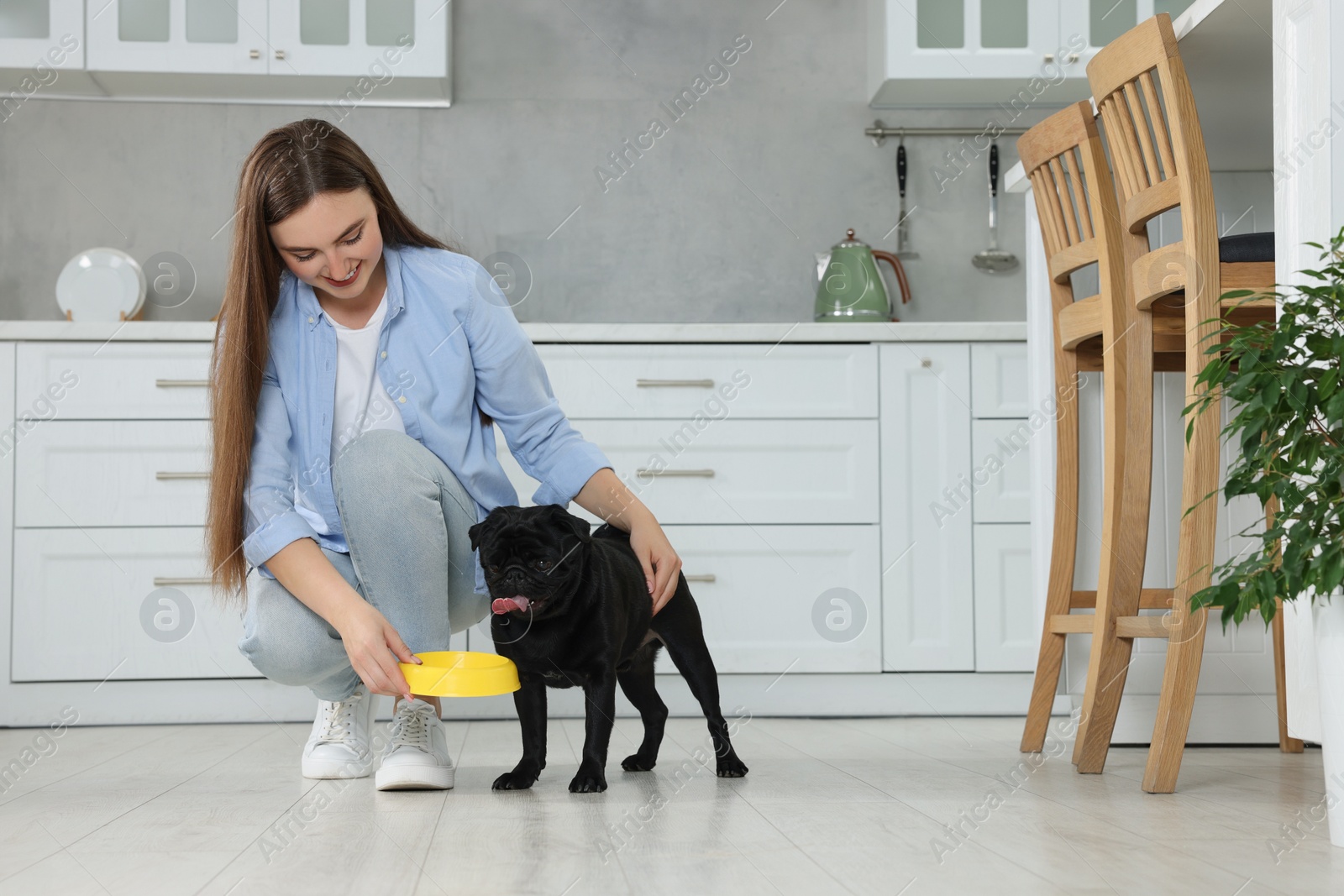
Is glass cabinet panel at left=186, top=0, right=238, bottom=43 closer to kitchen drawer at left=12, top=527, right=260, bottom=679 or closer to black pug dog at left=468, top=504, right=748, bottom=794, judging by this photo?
kitchen drawer at left=12, top=527, right=260, bottom=679

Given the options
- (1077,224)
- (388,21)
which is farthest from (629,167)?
(1077,224)

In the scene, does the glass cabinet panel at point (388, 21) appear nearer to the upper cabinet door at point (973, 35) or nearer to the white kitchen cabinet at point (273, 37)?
the white kitchen cabinet at point (273, 37)

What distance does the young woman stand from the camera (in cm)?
148

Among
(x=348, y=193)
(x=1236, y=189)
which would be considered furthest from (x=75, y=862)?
(x=1236, y=189)

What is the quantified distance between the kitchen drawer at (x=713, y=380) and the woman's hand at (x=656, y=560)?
101cm

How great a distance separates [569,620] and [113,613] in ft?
4.79

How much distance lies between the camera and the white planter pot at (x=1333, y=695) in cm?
115

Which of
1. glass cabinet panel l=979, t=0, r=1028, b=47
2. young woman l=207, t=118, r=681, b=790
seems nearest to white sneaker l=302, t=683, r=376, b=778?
young woman l=207, t=118, r=681, b=790

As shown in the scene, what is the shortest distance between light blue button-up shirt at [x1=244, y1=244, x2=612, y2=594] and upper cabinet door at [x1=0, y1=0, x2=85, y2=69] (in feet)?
5.60

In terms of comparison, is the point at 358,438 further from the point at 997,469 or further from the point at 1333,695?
the point at 997,469

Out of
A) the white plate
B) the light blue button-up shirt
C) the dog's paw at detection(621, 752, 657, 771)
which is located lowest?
the dog's paw at detection(621, 752, 657, 771)

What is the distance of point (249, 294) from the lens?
1.51 metres

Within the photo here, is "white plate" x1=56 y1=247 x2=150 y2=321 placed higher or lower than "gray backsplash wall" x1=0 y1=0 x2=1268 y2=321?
lower

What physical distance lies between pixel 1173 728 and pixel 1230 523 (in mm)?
765
